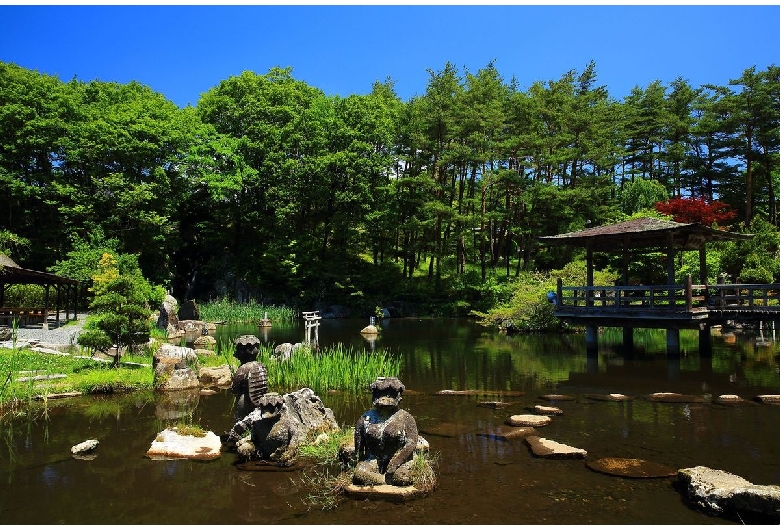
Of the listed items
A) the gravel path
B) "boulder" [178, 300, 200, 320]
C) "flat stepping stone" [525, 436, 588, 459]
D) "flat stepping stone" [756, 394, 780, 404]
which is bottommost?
"flat stepping stone" [525, 436, 588, 459]

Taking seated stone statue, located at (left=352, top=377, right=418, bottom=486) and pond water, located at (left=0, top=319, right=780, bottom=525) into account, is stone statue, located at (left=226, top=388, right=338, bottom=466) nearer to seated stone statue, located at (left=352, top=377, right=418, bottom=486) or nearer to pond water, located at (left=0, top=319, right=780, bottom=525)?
pond water, located at (left=0, top=319, right=780, bottom=525)

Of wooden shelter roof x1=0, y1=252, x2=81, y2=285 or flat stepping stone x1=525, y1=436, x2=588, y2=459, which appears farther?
wooden shelter roof x1=0, y1=252, x2=81, y2=285

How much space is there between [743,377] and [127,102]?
131ft

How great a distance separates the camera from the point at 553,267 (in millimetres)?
37969

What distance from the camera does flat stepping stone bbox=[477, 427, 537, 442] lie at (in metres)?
8.35

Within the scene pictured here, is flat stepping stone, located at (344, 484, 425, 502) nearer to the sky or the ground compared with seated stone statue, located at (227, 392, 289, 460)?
nearer to the ground

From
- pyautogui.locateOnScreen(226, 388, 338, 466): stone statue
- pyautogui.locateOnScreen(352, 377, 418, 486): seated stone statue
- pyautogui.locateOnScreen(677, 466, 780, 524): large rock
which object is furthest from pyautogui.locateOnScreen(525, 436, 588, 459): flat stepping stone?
pyautogui.locateOnScreen(226, 388, 338, 466): stone statue

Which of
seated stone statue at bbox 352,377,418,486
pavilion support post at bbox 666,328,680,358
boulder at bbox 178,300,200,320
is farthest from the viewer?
boulder at bbox 178,300,200,320

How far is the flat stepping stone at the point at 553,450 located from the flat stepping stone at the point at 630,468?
0.83 ft

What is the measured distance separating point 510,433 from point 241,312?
26.0m

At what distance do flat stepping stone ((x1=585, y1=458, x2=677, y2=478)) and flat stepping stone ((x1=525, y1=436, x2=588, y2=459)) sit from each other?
253 millimetres

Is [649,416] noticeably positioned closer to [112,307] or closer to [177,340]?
[112,307]

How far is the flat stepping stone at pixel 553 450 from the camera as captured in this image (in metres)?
7.32

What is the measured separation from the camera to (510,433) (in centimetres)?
852
